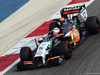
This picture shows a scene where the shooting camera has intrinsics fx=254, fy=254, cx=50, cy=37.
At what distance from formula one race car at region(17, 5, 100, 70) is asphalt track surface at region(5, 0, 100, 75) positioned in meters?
0.22

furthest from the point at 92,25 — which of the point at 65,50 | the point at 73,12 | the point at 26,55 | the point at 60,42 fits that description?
the point at 26,55

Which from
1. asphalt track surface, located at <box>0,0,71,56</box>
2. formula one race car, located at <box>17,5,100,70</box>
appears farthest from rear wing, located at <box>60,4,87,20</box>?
asphalt track surface, located at <box>0,0,71,56</box>

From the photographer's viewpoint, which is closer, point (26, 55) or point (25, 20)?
point (26, 55)

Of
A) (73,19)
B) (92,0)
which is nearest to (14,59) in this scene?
(73,19)

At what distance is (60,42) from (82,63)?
56.6 inches

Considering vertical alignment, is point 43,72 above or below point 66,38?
below

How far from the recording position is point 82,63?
30.6 ft

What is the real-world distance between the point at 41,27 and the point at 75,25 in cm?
450

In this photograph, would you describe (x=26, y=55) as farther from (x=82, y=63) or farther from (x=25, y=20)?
(x=25, y=20)

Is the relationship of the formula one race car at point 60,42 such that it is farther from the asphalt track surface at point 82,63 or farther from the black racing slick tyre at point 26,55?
the asphalt track surface at point 82,63

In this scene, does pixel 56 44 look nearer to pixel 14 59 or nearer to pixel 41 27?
pixel 14 59

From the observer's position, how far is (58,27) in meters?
11.3

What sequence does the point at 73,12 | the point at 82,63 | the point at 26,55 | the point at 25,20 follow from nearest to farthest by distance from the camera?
the point at 82,63 → the point at 26,55 → the point at 73,12 → the point at 25,20

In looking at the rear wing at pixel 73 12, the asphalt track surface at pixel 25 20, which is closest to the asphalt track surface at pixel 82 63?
the rear wing at pixel 73 12
